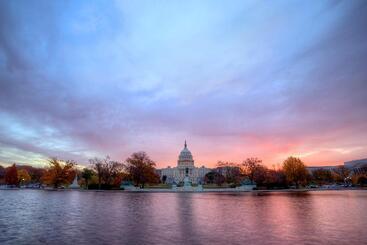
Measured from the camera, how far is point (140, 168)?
98.5 m

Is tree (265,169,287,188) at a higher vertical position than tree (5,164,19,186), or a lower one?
lower

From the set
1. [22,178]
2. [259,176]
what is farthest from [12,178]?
[259,176]

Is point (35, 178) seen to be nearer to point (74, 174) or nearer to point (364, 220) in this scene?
point (74, 174)

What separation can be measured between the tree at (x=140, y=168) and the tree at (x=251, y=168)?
105 ft

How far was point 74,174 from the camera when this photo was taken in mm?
119312

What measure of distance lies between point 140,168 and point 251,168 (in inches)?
1461

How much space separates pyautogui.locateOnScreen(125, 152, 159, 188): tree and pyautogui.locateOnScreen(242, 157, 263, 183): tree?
32.1 m

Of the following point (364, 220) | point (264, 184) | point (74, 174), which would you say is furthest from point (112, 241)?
point (74, 174)

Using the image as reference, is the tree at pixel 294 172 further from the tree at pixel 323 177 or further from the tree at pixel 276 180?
the tree at pixel 323 177

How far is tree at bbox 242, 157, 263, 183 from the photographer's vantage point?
102438 mm

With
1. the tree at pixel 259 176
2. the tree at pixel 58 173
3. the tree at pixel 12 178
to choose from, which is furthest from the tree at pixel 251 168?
the tree at pixel 12 178

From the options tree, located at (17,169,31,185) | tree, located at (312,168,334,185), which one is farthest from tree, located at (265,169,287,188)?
tree, located at (17,169,31,185)

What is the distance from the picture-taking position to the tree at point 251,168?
10244 centimetres

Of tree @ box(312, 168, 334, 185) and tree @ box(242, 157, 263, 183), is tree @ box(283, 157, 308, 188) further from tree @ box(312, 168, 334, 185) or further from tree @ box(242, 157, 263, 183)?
tree @ box(312, 168, 334, 185)
